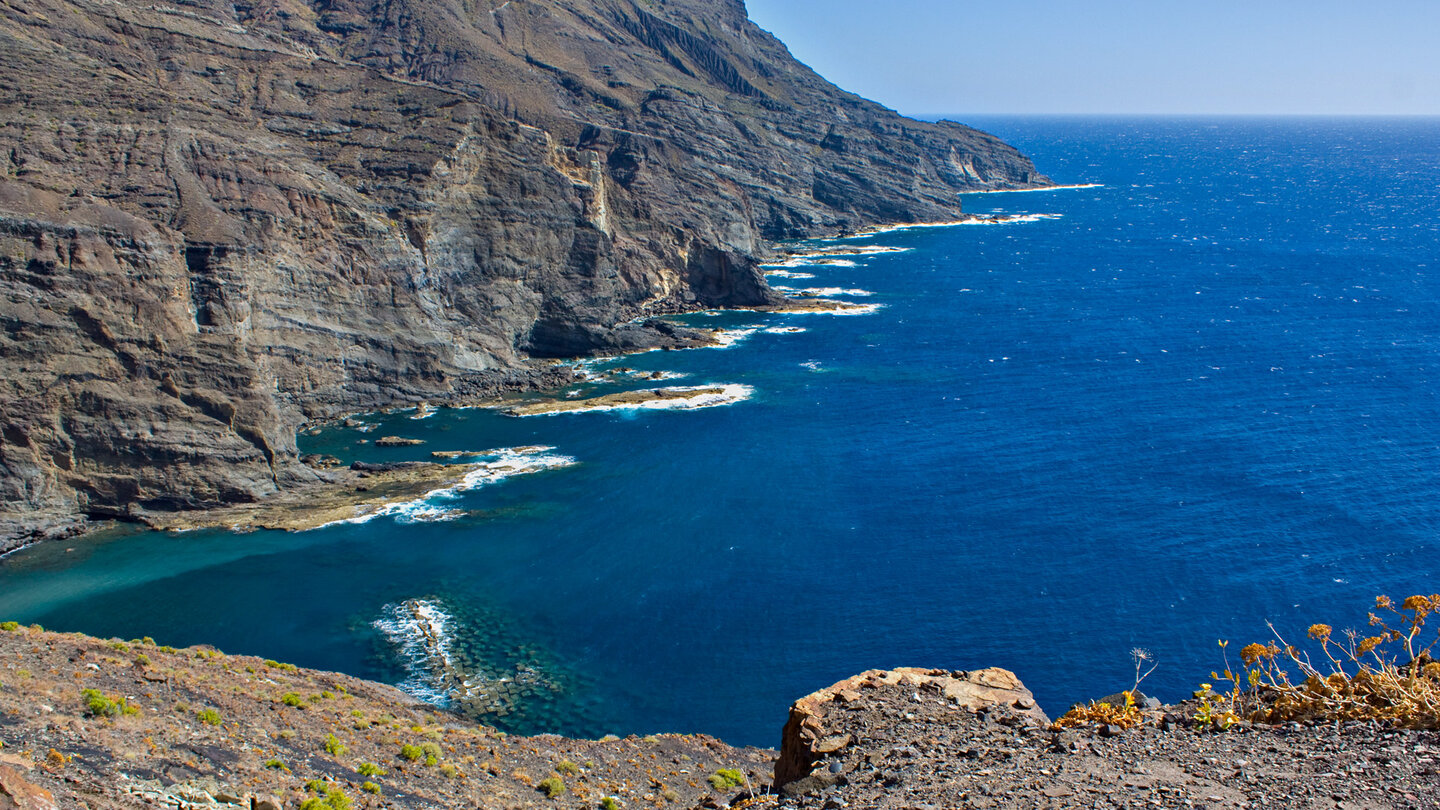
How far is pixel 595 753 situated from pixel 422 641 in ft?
52.5

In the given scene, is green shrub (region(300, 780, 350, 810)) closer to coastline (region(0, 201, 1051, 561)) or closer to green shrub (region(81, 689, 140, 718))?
green shrub (region(81, 689, 140, 718))

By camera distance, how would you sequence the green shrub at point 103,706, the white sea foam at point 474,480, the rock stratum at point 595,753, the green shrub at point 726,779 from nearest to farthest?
the rock stratum at point 595,753 < the green shrub at point 103,706 < the green shrub at point 726,779 < the white sea foam at point 474,480

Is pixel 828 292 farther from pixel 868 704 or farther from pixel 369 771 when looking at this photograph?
pixel 369 771

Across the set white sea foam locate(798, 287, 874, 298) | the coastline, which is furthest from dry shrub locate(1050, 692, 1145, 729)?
white sea foam locate(798, 287, 874, 298)

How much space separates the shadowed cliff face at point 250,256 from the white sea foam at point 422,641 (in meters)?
19.7

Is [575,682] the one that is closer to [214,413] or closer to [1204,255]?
[214,413]

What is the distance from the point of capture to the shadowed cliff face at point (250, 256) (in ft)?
213

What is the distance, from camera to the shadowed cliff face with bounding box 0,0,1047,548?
213 ft

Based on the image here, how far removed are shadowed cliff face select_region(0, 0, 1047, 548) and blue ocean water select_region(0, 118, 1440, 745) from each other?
6524 mm

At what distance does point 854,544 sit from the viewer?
63.6 meters

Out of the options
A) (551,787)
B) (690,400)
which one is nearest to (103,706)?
(551,787)

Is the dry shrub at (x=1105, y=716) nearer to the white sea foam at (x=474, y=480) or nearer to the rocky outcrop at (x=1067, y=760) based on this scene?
the rocky outcrop at (x=1067, y=760)

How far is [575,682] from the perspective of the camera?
162 ft

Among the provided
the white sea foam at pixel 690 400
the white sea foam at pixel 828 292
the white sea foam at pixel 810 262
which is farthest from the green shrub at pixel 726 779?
the white sea foam at pixel 810 262
